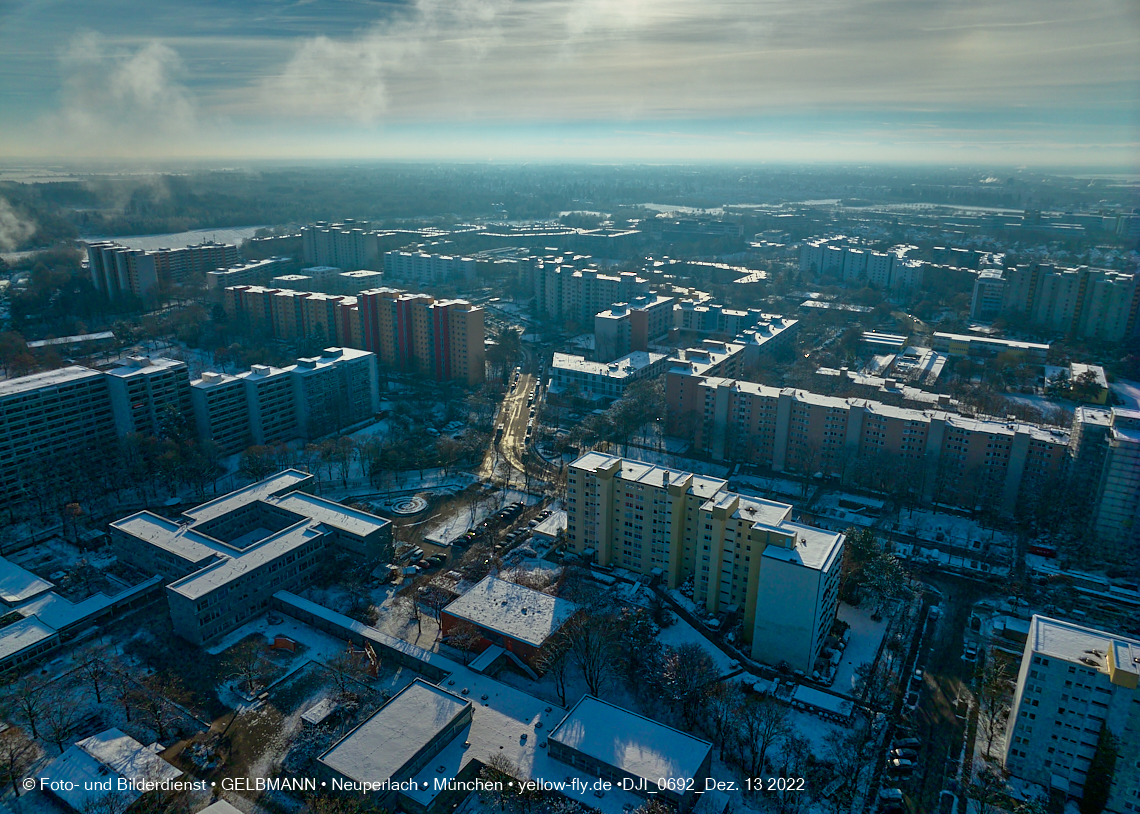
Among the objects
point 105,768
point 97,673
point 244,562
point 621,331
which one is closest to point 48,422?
point 244,562

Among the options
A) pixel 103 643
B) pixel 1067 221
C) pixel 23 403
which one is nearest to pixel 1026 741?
pixel 103 643

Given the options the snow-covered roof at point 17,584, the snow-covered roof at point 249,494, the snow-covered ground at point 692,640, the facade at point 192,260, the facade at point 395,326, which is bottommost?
the snow-covered ground at point 692,640

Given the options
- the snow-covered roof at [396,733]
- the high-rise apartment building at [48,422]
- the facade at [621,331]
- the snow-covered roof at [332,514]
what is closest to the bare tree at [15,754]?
the snow-covered roof at [396,733]

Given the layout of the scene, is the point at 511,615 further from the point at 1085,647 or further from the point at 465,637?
the point at 1085,647

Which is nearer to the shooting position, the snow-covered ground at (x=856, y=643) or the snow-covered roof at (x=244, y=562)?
the snow-covered ground at (x=856, y=643)

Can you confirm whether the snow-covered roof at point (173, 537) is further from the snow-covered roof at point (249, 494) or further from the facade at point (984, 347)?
the facade at point (984, 347)

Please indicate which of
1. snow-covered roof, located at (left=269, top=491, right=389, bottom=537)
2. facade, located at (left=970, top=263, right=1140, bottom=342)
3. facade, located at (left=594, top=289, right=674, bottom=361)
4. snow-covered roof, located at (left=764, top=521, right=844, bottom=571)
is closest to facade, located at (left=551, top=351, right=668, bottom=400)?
facade, located at (left=594, top=289, right=674, bottom=361)
